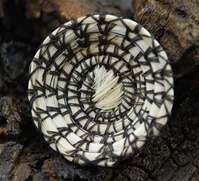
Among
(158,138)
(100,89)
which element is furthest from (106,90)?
(158,138)

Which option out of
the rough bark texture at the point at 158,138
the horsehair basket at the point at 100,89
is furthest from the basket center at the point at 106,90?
the rough bark texture at the point at 158,138

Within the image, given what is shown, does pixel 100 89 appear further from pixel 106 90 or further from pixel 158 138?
pixel 158 138

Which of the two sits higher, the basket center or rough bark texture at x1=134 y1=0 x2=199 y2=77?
rough bark texture at x1=134 y1=0 x2=199 y2=77

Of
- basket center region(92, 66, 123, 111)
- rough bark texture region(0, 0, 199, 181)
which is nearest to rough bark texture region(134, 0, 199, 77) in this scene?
rough bark texture region(0, 0, 199, 181)

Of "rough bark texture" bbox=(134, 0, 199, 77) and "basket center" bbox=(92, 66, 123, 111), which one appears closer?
"rough bark texture" bbox=(134, 0, 199, 77)

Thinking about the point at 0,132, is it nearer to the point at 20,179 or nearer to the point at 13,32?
the point at 20,179

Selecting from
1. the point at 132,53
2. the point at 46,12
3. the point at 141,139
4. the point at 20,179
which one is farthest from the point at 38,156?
the point at 46,12

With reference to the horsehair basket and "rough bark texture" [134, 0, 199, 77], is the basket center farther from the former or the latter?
"rough bark texture" [134, 0, 199, 77]
